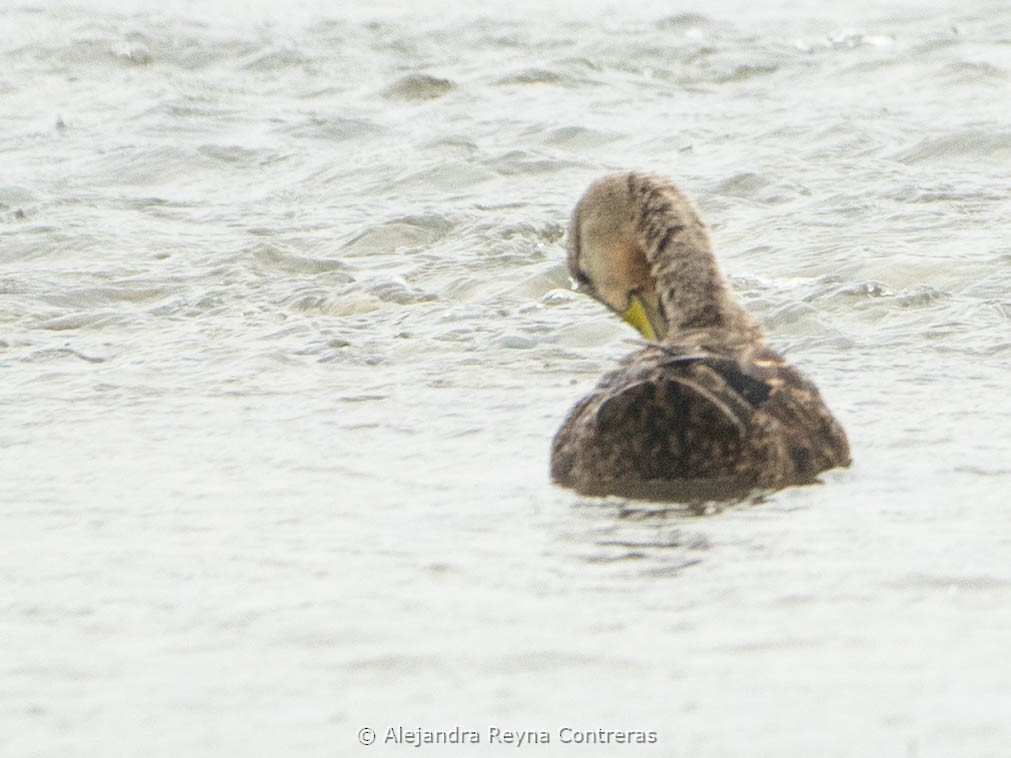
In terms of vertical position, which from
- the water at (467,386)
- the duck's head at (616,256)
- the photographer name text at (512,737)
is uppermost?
the duck's head at (616,256)

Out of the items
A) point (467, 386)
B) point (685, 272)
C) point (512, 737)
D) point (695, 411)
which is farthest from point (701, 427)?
point (467, 386)

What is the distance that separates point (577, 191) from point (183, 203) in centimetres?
234

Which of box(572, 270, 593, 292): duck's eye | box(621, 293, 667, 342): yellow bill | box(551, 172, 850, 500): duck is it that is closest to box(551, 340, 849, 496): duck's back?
box(551, 172, 850, 500): duck

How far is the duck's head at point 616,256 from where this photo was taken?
22.5ft

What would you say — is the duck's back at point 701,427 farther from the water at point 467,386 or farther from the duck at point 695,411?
the water at point 467,386

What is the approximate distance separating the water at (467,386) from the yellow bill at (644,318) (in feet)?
1.30

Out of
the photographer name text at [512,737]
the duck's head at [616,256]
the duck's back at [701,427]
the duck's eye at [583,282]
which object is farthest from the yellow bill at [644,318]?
the photographer name text at [512,737]

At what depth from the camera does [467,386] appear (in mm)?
7246

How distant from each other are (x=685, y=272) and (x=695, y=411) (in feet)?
3.39

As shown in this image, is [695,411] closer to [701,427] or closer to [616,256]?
[701,427]

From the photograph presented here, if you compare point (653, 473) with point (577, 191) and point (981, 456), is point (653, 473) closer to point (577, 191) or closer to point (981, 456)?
point (981, 456)

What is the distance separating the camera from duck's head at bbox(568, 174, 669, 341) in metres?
6.87

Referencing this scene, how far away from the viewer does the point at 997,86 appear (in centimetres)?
1284

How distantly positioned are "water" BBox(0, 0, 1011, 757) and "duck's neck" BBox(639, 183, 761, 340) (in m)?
0.63
